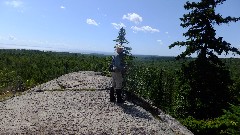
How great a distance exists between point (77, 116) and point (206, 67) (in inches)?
647

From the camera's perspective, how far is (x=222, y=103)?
2439 cm

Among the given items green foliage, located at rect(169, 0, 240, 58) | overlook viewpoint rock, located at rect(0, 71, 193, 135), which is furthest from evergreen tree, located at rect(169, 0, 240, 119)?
overlook viewpoint rock, located at rect(0, 71, 193, 135)

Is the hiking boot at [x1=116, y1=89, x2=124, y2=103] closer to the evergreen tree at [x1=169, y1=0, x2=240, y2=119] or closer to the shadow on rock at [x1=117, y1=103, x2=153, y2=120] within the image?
the shadow on rock at [x1=117, y1=103, x2=153, y2=120]

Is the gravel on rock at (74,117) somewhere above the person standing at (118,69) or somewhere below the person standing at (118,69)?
below

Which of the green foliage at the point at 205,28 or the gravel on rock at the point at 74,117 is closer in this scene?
the gravel on rock at the point at 74,117

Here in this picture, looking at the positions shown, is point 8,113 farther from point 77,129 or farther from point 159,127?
point 159,127

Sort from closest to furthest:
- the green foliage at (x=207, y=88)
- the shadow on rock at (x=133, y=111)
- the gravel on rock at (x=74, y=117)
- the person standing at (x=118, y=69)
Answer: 1. the gravel on rock at (x=74, y=117)
2. the shadow on rock at (x=133, y=111)
3. the person standing at (x=118, y=69)
4. the green foliage at (x=207, y=88)

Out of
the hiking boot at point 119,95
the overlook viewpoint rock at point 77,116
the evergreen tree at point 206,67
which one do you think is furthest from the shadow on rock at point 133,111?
the evergreen tree at point 206,67

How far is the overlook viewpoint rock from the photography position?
9.02 meters

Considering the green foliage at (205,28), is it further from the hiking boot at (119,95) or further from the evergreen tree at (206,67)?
the hiking boot at (119,95)

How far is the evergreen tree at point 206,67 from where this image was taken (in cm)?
2434

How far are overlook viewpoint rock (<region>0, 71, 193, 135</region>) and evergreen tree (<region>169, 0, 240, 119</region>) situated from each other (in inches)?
483

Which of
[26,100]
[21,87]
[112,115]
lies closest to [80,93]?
Result: [26,100]

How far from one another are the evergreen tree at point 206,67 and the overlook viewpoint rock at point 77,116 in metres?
12.3
